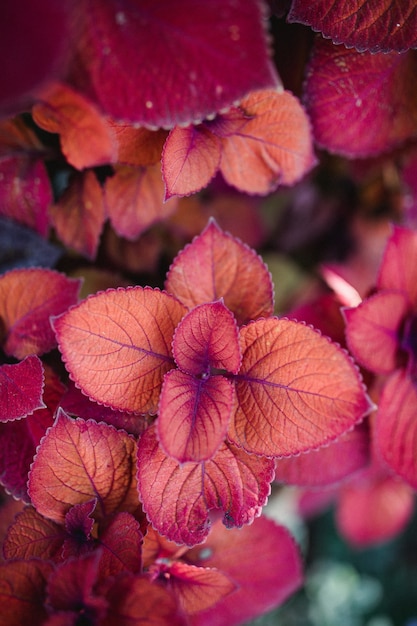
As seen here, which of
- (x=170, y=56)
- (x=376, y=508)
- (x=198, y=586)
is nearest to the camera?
(x=170, y=56)

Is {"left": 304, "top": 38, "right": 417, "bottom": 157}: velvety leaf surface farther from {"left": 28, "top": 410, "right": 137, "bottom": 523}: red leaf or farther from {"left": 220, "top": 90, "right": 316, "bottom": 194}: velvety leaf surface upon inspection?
{"left": 28, "top": 410, "right": 137, "bottom": 523}: red leaf

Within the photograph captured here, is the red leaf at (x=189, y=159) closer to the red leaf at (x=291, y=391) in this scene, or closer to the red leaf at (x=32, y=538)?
the red leaf at (x=291, y=391)

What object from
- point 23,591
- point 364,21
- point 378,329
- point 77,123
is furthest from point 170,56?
point 23,591

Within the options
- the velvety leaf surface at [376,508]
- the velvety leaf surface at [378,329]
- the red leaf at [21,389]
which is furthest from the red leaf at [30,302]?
the velvety leaf surface at [376,508]

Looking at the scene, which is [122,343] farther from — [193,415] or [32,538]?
[32,538]

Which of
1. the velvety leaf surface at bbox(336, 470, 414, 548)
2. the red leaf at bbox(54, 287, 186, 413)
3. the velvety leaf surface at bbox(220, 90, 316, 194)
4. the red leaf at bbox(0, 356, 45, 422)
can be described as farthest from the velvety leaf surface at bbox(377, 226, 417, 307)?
the velvety leaf surface at bbox(336, 470, 414, 548)

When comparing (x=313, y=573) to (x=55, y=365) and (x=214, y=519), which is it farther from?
(x=55, y=365)
